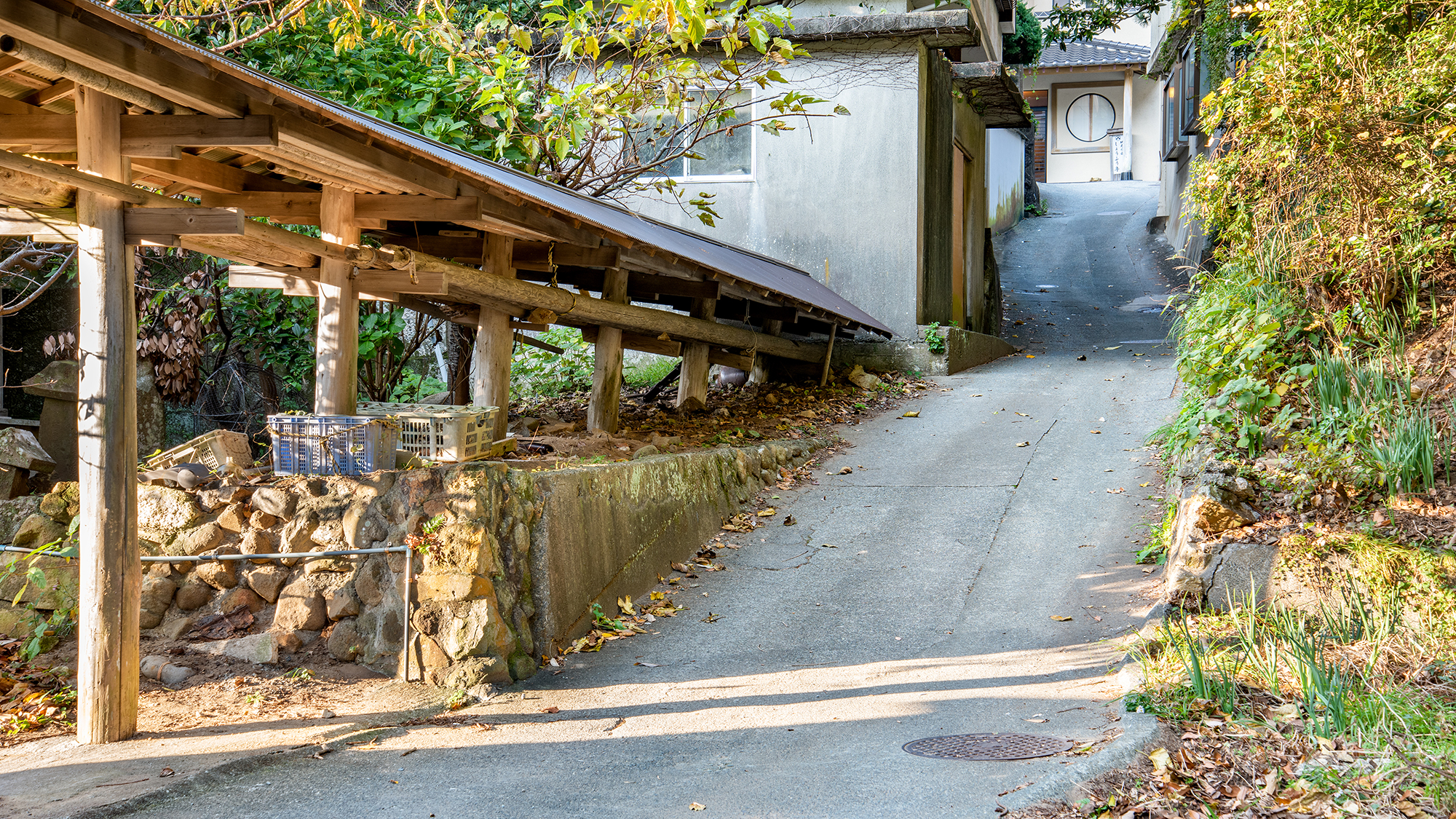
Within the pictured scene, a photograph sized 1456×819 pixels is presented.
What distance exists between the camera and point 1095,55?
3039 cm

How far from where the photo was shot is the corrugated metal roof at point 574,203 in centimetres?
448

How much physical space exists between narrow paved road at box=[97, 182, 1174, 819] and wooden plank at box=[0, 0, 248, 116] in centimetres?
297

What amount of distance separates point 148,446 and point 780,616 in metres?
7.12

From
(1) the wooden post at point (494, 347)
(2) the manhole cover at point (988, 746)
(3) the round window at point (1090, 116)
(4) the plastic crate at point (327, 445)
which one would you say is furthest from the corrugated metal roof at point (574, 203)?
(3) the round window at point (1090, 116)

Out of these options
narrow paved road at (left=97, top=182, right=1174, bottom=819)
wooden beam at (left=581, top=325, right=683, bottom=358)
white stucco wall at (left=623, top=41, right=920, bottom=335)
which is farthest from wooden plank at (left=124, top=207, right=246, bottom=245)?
white stucco wall at (left=623, top=41, right=920, bottom=335)

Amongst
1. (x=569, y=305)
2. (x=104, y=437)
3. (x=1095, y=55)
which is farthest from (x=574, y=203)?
(x=1095, y=55)

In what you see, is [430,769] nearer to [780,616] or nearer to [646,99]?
[780,616]

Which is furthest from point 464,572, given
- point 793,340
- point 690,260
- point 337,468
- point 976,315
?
point 976,315

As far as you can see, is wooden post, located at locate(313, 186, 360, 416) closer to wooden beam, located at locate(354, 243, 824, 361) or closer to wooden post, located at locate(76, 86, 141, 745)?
wooden beam, located at locate(354, 243, 824, 361)

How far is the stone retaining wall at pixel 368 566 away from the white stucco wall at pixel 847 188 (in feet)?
26.2

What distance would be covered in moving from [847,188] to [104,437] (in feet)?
33.3

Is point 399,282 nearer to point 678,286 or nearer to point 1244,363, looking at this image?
point 678,286

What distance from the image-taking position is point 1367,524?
5.82m

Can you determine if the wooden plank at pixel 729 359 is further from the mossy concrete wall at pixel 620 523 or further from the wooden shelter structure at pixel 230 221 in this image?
the mossy concrete wall at pixel 620 523
